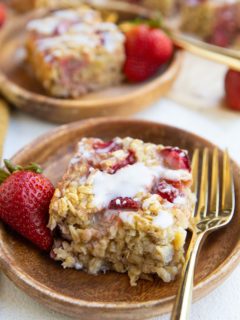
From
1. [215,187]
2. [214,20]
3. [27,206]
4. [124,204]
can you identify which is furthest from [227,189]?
[214,20]

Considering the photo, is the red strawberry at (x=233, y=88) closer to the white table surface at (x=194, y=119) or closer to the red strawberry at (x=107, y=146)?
the white table surface at (x=194, y=119)

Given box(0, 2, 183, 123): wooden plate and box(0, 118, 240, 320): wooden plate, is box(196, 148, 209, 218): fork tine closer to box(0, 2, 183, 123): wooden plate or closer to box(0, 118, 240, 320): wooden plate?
box(0, 118, 240, 320): wooden plate

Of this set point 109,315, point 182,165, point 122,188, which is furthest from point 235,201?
point 109,315

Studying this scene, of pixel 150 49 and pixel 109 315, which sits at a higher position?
pixel 150 49

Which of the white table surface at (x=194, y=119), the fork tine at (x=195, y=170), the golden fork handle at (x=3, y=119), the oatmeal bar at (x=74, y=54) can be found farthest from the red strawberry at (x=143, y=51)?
the fork tine at (x=195, y=170)

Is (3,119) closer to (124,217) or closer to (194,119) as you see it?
(194,119)

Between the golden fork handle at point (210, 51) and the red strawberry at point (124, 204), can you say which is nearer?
the red strawberry at point (124, 204)

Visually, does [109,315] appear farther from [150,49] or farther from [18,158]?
[150,49]
